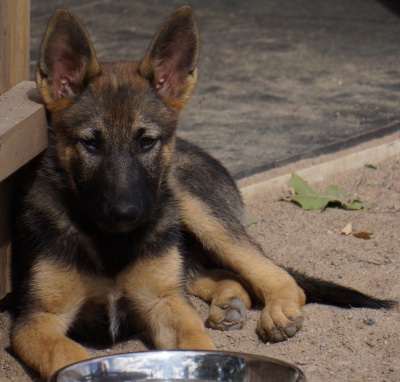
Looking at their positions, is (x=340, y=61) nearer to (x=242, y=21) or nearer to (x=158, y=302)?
(x=242, y=21)

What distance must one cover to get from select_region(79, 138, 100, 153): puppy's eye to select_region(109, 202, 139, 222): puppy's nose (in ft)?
1.22

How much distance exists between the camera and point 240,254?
5.30 metres

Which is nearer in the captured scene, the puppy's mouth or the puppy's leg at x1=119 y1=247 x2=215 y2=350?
the puppy's mouth

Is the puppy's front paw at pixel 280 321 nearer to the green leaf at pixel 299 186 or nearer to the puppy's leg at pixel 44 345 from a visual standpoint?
the puppy's leg at pixel 44 345

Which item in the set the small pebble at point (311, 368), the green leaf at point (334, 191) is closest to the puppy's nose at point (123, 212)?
the small pebble at point (311, 368)

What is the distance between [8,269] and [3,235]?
21 cm

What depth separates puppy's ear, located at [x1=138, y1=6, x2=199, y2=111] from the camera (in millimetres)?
4777

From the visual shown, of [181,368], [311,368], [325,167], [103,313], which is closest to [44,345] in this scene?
[103,313]

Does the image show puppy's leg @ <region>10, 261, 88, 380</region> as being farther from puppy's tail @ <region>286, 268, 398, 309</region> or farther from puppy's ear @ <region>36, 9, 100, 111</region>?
puppy's tail @ <region>286, 268, 398, 309</region>

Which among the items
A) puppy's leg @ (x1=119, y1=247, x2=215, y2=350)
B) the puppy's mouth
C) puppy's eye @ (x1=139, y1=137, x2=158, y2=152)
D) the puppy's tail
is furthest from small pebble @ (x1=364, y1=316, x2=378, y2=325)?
puppy's eye @ (x1=139, y1=137, x2=158, y2=152)

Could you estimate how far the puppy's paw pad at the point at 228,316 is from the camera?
4922mm

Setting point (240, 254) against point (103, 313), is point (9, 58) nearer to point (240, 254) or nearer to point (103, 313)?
point (103, 313)

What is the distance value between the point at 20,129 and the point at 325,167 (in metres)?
3.29

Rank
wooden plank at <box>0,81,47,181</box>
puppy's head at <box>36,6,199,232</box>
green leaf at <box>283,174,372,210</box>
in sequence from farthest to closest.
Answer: green leaf at <box>283,174,372,210</box>, puppy's head at <box>36,6,199,232</box>, wooden plank at <box>0,81,47,181</box>
